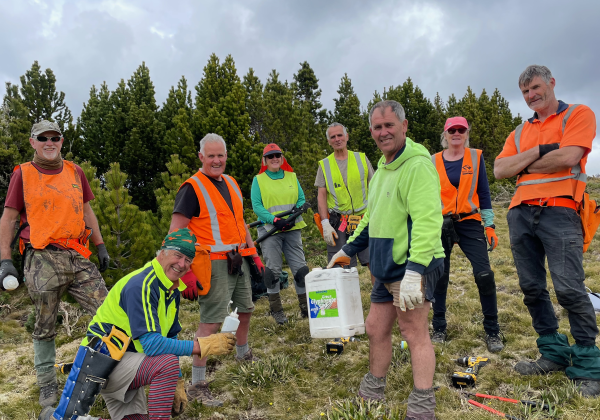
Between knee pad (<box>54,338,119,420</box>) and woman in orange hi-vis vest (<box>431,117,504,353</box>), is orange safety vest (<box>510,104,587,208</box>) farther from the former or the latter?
knee pad (<box>54,338,119,420</box>)

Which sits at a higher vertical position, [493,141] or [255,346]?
[493,141]

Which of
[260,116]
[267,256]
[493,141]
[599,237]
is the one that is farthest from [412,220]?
[493,141]

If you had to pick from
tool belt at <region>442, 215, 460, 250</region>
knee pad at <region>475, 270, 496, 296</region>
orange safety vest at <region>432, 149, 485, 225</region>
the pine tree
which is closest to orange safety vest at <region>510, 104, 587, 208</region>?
orange safety vest at <region>432, 149, 485, 225</region>

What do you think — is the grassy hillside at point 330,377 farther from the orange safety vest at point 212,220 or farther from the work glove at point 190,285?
the orange safety vest at point 212,220

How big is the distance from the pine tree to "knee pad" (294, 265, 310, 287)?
2.75 metres

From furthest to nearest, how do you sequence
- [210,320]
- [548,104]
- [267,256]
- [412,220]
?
[267,256] → [210,320] → [548,104] → [412,220]

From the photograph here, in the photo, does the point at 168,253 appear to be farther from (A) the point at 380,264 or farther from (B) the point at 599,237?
(B) the point at 599,237

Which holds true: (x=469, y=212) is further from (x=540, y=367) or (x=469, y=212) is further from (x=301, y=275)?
(x=301, y=275)

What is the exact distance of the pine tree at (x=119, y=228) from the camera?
228 inches

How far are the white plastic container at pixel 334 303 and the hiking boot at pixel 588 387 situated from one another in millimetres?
1564

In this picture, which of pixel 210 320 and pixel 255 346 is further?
pixel 255 346

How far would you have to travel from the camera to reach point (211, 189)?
10.6ft

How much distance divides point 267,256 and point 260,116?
10.7 m

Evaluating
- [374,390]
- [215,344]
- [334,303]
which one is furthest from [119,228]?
[374,390]
